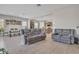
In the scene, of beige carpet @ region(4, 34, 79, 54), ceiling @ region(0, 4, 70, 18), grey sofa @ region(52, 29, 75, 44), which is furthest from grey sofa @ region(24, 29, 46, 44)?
ceiling @ region(0, 4, 70, 18)

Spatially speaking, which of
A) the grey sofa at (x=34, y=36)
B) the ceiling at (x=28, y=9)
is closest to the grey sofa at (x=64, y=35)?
the grey sofa at (x=34, y=36)

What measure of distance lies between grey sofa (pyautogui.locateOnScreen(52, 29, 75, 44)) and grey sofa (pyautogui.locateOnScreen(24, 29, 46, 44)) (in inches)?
11.0

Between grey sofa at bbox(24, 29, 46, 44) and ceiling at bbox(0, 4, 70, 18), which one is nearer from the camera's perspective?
ceiling at bbox(0, 4, 70, 18)

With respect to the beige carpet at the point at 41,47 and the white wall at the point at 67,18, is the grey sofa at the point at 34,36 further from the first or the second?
the white wall at the point at 67,18

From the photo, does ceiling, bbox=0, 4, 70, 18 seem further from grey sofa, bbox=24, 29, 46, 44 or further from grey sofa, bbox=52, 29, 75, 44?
grey sofa, bbox=52, 29, 75, 44

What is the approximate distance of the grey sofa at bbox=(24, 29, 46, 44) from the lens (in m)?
2.79

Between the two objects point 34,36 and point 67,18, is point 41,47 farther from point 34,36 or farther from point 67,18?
point 67,18

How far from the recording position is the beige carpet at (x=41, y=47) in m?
2.71

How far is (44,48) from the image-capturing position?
9.07ft

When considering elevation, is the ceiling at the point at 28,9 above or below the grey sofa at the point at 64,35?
above

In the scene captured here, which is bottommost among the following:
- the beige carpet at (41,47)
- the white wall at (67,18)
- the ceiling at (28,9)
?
the beige carpet at (41,47)

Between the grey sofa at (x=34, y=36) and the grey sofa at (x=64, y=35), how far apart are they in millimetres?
280

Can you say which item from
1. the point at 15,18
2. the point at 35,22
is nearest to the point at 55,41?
the point at 35,22

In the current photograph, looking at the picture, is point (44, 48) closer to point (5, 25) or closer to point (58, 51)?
point (58, 51)
